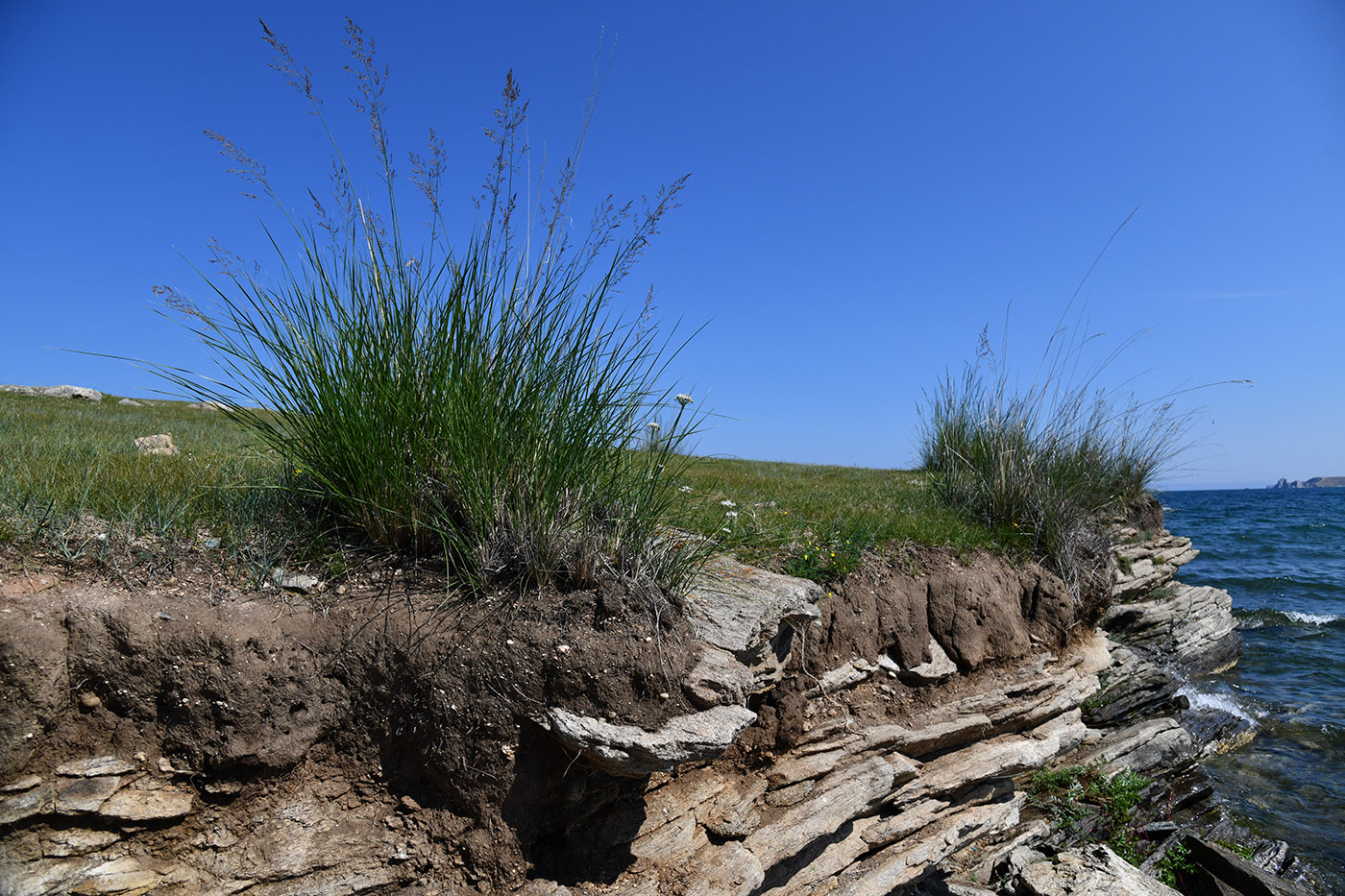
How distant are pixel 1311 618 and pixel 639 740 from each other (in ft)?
55.5

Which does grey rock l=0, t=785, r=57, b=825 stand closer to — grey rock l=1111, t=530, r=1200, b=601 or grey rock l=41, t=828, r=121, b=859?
grey rock l=41, t=828, r=121, b=859

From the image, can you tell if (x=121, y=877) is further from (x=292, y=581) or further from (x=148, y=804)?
(x=292, y=581)

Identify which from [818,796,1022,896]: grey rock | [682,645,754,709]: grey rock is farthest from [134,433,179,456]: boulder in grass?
[818,796,1022,896]: grey rock

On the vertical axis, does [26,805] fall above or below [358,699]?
below

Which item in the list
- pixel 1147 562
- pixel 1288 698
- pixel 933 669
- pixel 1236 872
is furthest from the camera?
pixel 1147 562

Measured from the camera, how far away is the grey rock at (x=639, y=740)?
342 cm

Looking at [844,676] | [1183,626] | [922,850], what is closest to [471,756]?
[844,676]

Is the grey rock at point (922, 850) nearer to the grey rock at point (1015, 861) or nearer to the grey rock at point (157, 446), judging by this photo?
the grey rock at point (1015, 861)

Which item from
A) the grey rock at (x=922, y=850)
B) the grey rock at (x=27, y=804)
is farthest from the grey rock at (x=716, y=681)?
the grey rock at (x=27, y=804)

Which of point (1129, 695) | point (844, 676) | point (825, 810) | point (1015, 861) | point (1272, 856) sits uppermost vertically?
point (844, 676)

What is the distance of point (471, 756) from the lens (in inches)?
137

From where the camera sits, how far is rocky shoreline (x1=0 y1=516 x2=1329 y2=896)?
307 centimetres

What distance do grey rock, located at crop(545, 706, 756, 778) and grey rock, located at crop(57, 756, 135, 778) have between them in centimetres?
182

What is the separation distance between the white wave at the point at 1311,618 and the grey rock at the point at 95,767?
18369mm
